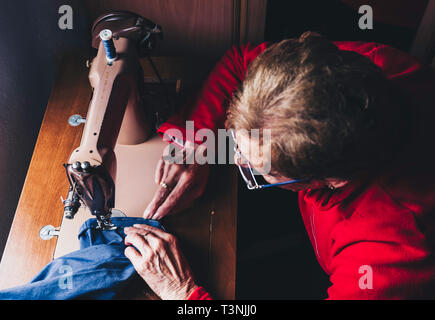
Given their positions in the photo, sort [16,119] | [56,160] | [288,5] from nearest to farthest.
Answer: [56,160] < [16,119] < [288,5]

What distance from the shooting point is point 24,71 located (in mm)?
1271

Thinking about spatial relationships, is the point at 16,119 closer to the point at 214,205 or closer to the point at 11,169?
the point at 11,169

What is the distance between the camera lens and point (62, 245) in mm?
948

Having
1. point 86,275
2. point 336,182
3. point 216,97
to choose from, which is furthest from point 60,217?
point 336,182

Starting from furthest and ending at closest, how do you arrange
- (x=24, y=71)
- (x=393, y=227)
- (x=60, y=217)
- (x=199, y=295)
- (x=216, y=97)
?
(x=24, y=71), (x=216, y=97), (x=60, y=217), (x=199, y=295), (x=393, y=227)

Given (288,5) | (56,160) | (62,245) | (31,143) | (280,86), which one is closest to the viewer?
(280,86)

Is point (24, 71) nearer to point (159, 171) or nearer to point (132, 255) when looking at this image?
point (159, 171)

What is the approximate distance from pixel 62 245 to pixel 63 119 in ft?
1.41

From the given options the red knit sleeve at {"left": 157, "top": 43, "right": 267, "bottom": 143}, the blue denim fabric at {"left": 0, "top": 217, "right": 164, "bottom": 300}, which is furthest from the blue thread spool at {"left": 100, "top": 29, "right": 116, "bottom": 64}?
the blue denim fabric at {"left": 0, "top": 217, "right": 164, "bottom": 300}

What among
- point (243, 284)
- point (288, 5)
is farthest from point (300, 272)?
point (288, 5)

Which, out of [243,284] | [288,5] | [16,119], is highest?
[288,5]

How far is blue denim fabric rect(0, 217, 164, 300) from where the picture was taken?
2.71ft

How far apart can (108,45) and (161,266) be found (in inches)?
21.6

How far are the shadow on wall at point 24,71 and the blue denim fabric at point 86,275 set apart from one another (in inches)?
23.7
